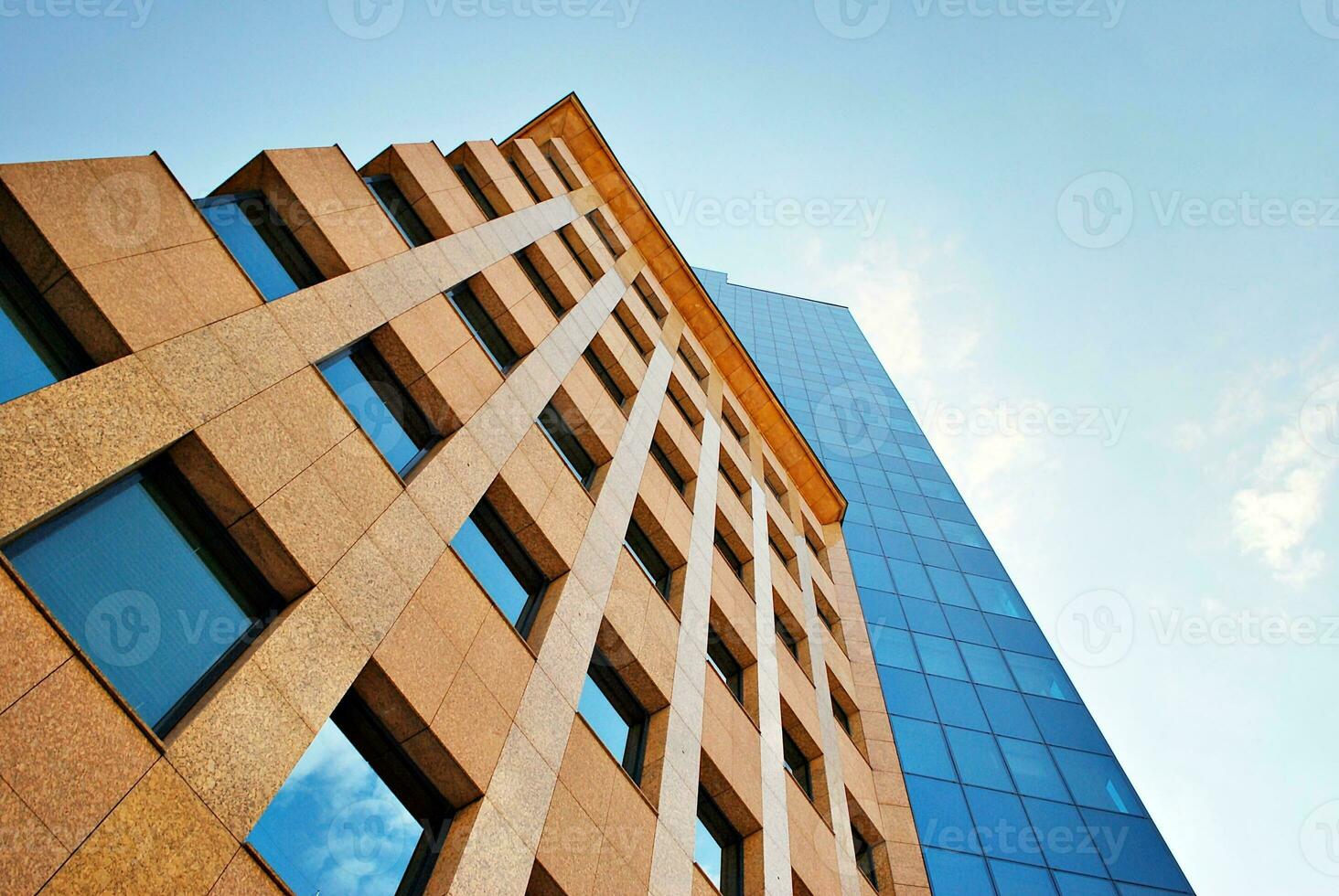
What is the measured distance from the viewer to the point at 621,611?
547 inches

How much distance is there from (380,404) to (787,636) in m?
14.8

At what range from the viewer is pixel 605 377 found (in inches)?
821

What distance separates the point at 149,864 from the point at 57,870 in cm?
63

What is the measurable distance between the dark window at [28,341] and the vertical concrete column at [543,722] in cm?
612

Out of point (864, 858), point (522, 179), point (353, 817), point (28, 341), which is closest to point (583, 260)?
point (522, 179)

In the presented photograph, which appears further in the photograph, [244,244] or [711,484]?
[711,484]

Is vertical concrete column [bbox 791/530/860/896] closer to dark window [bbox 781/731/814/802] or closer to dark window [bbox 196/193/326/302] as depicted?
dark window [bbox 781/731/814/802]

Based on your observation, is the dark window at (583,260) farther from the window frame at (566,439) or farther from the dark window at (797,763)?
the dark window at (797,763)

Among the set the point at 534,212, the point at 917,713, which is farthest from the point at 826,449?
the point at 534,212

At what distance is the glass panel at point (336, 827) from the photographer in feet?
23.7

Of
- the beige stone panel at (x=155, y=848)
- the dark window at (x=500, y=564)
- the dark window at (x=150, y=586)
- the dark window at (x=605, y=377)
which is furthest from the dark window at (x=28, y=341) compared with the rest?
the dark window at (x=605, y=377)

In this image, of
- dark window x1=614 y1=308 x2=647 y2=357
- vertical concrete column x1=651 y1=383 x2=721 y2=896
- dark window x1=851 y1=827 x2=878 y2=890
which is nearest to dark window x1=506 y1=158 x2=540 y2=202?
dark window x1=614 y1=308 x2=647 y2=357

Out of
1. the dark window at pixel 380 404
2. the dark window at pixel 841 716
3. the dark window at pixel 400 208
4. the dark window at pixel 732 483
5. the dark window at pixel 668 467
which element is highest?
the dark window at pixel 400 208

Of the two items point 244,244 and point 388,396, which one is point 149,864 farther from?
point 244,244
